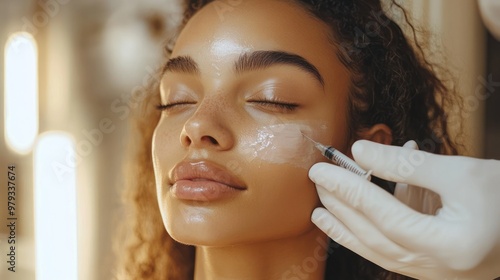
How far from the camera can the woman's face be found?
0.97 m

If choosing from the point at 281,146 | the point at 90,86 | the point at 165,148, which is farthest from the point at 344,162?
the point at 90,86

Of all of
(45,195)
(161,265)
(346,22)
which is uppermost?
(346,22)

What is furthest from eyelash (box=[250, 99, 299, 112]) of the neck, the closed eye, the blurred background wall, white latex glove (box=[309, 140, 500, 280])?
the blurred background wall

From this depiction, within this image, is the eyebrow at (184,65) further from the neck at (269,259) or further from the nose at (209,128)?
the neck at (269,259)

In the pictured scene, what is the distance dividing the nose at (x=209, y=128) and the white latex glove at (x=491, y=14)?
57 cm

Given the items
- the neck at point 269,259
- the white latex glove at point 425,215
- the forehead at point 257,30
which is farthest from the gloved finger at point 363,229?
the forehead at point 257,30

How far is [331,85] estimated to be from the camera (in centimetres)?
104

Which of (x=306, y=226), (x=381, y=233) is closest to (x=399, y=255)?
(x=381, y=233)

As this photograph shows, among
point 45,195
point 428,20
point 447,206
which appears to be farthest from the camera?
point 45,195

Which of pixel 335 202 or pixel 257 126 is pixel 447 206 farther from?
pixel 257 126

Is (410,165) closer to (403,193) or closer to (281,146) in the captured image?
(403,193)

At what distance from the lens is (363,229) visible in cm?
95

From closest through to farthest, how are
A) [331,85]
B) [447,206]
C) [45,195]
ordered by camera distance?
[447,206] < [331,85] < [45,195]

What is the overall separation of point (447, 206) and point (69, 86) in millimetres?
905
